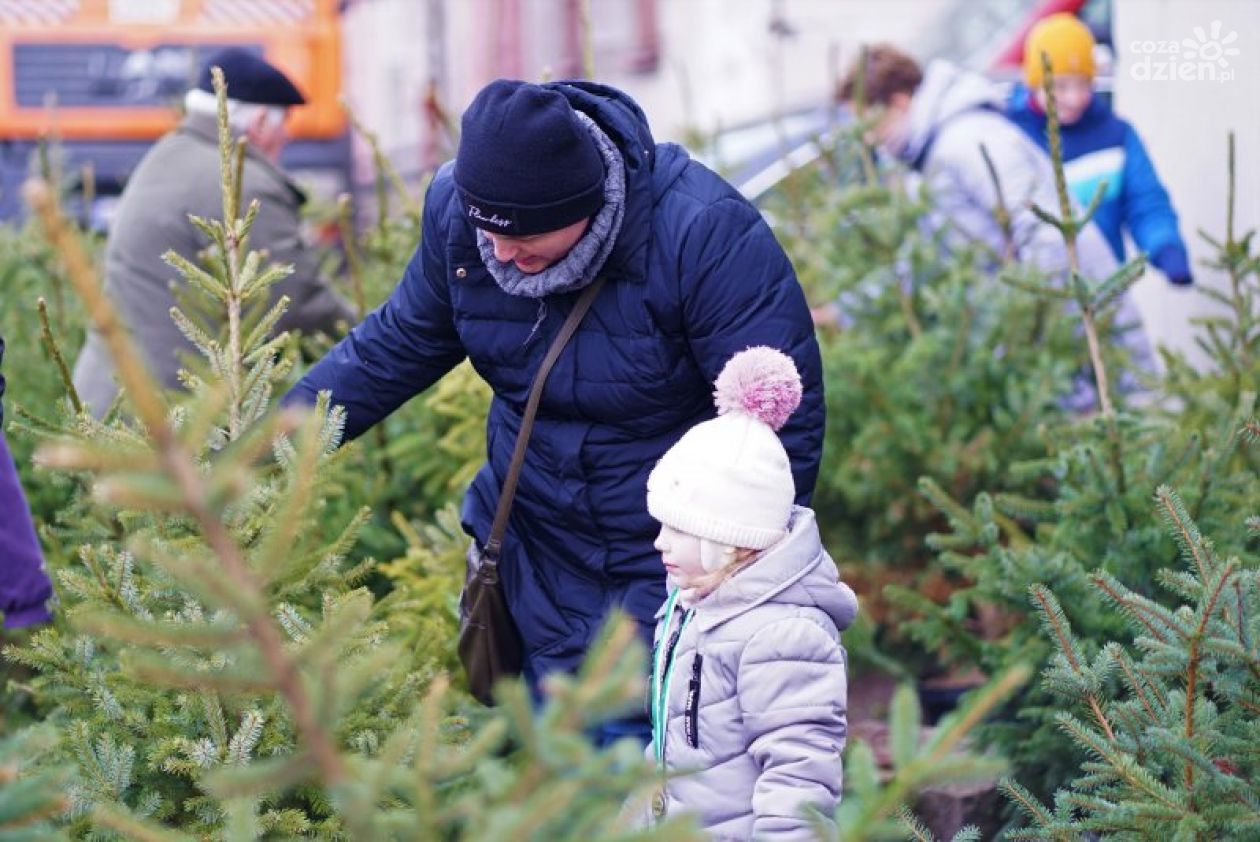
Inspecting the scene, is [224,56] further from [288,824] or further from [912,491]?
[288,824]

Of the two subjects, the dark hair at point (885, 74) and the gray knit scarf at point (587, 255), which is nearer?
Answer: the gray knit scarf at point (587, 255)

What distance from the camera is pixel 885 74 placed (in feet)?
19.3

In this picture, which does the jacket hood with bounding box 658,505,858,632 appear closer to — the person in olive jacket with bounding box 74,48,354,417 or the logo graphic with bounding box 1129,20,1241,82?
the person in olive jacket with bounding box 74,48,354,417

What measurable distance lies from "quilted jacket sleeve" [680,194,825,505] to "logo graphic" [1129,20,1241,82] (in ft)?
9.41

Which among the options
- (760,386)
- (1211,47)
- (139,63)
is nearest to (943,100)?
(1211,47)

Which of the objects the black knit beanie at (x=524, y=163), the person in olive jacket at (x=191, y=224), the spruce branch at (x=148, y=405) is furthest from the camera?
the person in olive jacket at (x=191, y=224)

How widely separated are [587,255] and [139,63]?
960cm

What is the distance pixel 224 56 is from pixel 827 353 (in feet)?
6.45

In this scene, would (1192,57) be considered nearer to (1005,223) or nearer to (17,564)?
(1005,223)

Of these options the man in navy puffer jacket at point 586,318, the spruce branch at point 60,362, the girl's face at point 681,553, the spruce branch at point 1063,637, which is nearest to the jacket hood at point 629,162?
the man in navy puffer jacket at point 586,318

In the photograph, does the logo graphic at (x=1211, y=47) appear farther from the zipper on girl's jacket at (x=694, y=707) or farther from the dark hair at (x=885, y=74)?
the zipper on girl's jacket at (x=694, y=707)

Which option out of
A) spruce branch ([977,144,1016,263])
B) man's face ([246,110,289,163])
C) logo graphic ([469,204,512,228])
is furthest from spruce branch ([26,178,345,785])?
spruce branch ([977,144,1016,263])

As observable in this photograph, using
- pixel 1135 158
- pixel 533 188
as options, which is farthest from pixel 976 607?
pixel 533 188

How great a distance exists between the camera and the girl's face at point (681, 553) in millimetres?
2484
